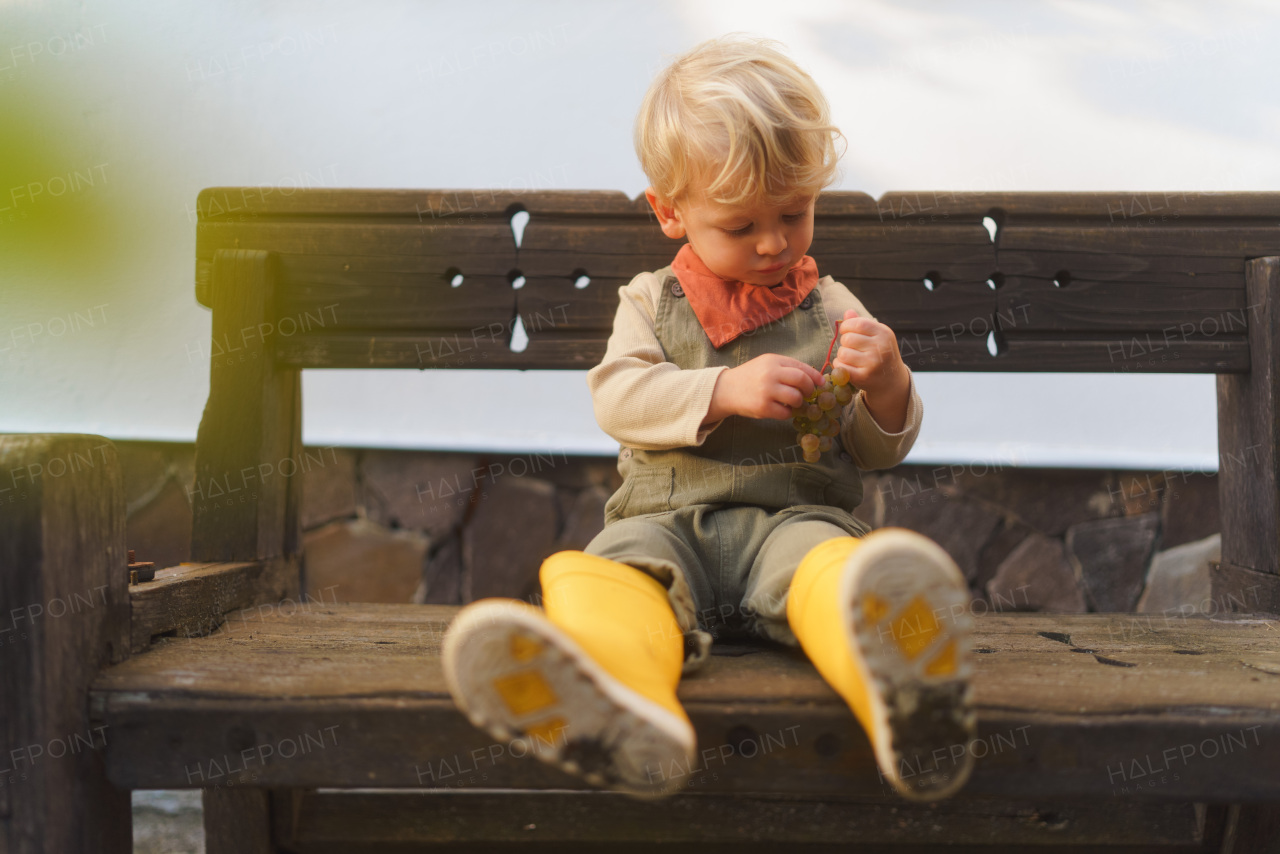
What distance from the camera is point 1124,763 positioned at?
852 millimetres

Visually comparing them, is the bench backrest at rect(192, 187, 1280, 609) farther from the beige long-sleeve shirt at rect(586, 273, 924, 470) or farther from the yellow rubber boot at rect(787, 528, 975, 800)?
the yellow rubber boot at rect(787, 528, 975, 800)

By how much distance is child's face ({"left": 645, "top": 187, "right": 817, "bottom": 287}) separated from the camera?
116cm

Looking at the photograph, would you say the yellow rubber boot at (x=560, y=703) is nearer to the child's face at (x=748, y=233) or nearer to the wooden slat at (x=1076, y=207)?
the child's face at (x=748, y=233)

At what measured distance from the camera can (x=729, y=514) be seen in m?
1.21

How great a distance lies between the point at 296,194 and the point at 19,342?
1.33 m

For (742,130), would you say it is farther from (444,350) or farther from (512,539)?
→ (512,539)

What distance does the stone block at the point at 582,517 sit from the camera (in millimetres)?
2273

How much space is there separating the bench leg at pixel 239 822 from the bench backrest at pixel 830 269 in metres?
0.73

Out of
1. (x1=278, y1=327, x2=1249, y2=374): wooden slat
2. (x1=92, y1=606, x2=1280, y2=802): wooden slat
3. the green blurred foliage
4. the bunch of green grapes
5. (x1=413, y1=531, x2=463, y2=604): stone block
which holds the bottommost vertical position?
(x1=413, y1=531, x2=463, y2=604): stone block

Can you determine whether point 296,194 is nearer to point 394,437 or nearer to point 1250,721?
point 394,437

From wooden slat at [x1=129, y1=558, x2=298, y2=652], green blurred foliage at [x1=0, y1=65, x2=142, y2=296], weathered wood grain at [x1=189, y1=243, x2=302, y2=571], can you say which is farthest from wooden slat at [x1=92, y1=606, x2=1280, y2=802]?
weathered wood grain at [x1=189, y1=243, x2=302, y2=571]

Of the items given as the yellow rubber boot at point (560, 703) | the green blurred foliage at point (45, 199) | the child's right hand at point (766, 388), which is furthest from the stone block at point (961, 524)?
the green blurred foliage at point (45, 199)

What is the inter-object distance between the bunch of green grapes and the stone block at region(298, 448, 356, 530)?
1577 millimetres

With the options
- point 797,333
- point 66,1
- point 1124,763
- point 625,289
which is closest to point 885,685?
point 1124,763
